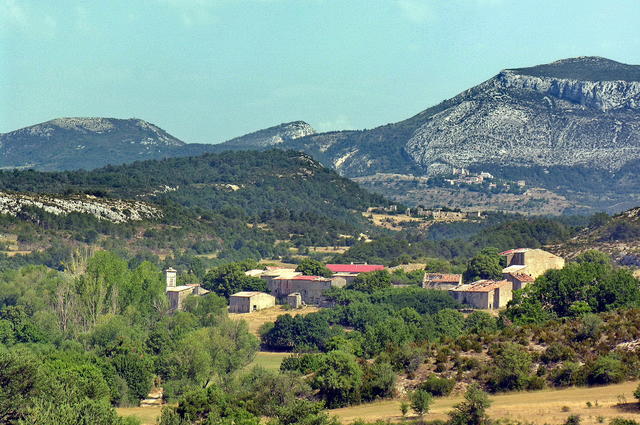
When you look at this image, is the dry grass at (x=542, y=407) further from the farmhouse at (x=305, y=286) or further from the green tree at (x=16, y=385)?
the farmhouse at (x=305, y=286)

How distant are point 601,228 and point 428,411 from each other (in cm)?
8810

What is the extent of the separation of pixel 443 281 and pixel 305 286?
41.8 feet

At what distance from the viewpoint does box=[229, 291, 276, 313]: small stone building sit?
110125mm

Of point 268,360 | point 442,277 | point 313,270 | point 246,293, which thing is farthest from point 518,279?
point 268,360

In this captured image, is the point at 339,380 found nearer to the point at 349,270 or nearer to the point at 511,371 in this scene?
the point at 511,371

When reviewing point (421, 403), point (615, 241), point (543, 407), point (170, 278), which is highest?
point (615, 241)

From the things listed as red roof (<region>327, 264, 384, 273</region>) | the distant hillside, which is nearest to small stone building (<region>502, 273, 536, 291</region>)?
the distant hillside

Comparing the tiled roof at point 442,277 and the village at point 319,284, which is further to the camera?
the tiled roof at point 442,277

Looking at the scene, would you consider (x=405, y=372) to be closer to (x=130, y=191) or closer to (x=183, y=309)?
(x=183, y=309)

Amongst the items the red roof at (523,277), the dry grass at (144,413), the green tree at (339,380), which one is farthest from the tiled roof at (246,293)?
the green tree at (339,380)

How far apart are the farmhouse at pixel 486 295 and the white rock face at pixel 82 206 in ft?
209

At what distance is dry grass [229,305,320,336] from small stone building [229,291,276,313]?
32.3 inches

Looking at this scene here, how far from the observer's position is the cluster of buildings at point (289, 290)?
363ft

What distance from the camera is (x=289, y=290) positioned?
115875mm
